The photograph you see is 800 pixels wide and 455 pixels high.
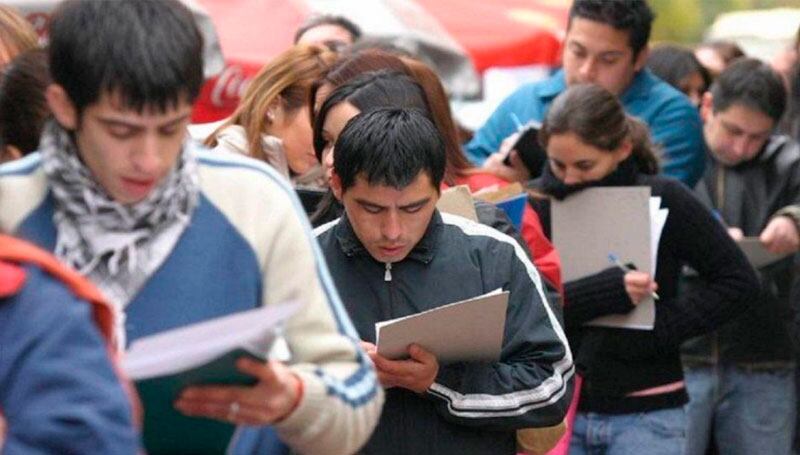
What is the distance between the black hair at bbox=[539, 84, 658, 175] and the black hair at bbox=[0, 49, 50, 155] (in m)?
2.51

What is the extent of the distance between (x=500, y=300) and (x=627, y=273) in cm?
213

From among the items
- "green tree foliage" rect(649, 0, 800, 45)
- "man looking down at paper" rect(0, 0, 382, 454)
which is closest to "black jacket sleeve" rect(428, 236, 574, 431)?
"man looking down at paper" rect(0, 0, 382, 454)

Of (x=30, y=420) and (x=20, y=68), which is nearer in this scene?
(x=30, y=420)

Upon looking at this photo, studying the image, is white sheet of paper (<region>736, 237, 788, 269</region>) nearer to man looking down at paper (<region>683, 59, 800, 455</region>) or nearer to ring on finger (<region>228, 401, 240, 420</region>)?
man looking down at paper (<region>683, 59, 800, 455</region>)

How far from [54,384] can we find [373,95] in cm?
240

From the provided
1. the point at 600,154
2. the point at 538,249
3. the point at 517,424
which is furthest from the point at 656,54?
the point at 517,424

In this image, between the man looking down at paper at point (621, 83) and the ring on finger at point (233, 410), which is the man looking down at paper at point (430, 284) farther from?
the man looking down at paper at point (621, 83)

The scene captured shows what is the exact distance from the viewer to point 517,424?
14.4 feet

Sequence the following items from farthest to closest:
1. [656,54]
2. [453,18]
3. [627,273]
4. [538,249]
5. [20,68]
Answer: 1. [453,18]
2. [656,54]
3. [627,273]
4. [538,249]
5. [20,68]

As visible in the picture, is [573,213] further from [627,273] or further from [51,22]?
[51,22]

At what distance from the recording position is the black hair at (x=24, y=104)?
4.06 m

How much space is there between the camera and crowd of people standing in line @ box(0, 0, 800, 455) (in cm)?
305

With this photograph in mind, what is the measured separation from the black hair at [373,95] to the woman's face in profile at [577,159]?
1184 mm

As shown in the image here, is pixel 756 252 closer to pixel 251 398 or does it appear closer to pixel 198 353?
pixel 251 398
